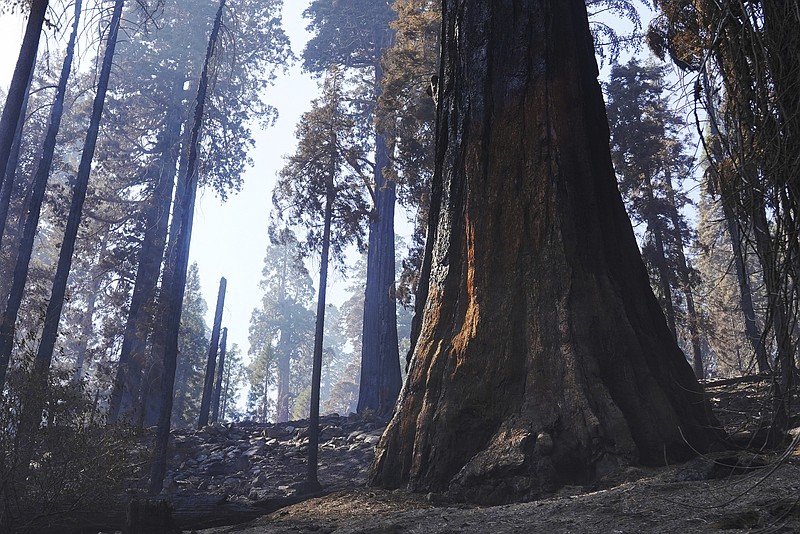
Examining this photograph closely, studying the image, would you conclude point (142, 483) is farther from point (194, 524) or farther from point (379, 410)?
point (194, 524)

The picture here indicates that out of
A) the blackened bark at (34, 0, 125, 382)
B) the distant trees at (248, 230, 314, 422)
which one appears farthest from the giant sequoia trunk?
the distant trees at (248, 230, 314, 422)

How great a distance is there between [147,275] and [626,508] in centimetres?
2407

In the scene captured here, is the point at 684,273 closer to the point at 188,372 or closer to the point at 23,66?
the point at 23,66

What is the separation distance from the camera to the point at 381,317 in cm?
1978

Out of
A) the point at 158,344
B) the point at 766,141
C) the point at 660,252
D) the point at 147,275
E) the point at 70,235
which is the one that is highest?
the point at 147,275

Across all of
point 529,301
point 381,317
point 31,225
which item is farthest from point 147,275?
point 529,301

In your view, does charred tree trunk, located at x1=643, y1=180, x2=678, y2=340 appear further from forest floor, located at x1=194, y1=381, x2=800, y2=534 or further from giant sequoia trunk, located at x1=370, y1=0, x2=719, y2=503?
forest floor, located at x1=194, y1=381, x2=800, y2=534

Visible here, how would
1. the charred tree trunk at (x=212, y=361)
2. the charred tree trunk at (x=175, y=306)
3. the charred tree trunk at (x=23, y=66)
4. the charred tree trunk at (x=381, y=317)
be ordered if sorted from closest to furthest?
the charred tree trunk at (x=23, y=66) → the charred tree trunk at (x=175, y=306) → the charred tree trunk at (x=381, y=317) → the charred tree trunk at (x=212, y=361)

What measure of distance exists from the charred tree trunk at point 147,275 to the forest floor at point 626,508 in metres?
17.3

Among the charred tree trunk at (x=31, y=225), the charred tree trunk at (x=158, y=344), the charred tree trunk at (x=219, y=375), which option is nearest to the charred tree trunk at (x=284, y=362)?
the charred tree trunk at (x=219, y=375)

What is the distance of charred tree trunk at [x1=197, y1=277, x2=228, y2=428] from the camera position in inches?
A: 859

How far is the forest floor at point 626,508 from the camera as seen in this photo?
305 cm

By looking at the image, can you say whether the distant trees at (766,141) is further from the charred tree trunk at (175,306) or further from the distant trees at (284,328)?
the distant trees at (284,328)

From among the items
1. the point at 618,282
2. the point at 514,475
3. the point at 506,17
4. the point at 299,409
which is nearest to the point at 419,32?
the point at 506,17
